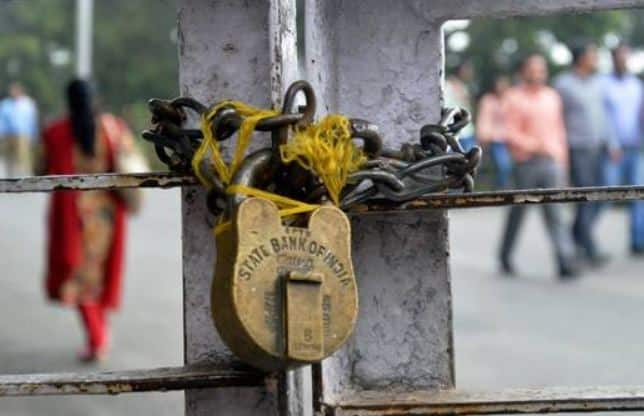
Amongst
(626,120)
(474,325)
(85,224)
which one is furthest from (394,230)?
(626,120)

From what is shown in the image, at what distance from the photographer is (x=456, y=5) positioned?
141 cm

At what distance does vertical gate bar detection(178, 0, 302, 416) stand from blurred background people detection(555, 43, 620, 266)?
21.1ft

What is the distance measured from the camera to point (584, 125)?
768 centimetres

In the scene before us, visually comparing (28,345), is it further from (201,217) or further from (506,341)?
(201,217)

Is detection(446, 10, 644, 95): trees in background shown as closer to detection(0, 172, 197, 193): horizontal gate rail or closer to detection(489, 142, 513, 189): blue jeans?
detection(489, 142, 513, 189): blue jeans

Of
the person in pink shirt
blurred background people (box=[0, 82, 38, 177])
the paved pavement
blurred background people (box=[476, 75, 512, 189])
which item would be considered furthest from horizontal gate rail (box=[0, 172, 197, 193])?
blurred background people (box=[0, 82, 38, 177])

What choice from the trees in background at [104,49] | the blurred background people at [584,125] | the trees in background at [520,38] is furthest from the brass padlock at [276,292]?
the trees in background at [104,49]

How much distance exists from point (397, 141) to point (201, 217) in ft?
0.83

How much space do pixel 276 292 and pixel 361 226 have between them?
27 centimetres

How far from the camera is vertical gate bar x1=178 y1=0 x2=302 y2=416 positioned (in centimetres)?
139

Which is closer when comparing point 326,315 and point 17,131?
point 326,315

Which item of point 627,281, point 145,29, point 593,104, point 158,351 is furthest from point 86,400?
point 145,29

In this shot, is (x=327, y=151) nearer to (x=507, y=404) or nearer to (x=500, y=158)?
(x=507, y=404)

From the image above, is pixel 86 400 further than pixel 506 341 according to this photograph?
No
